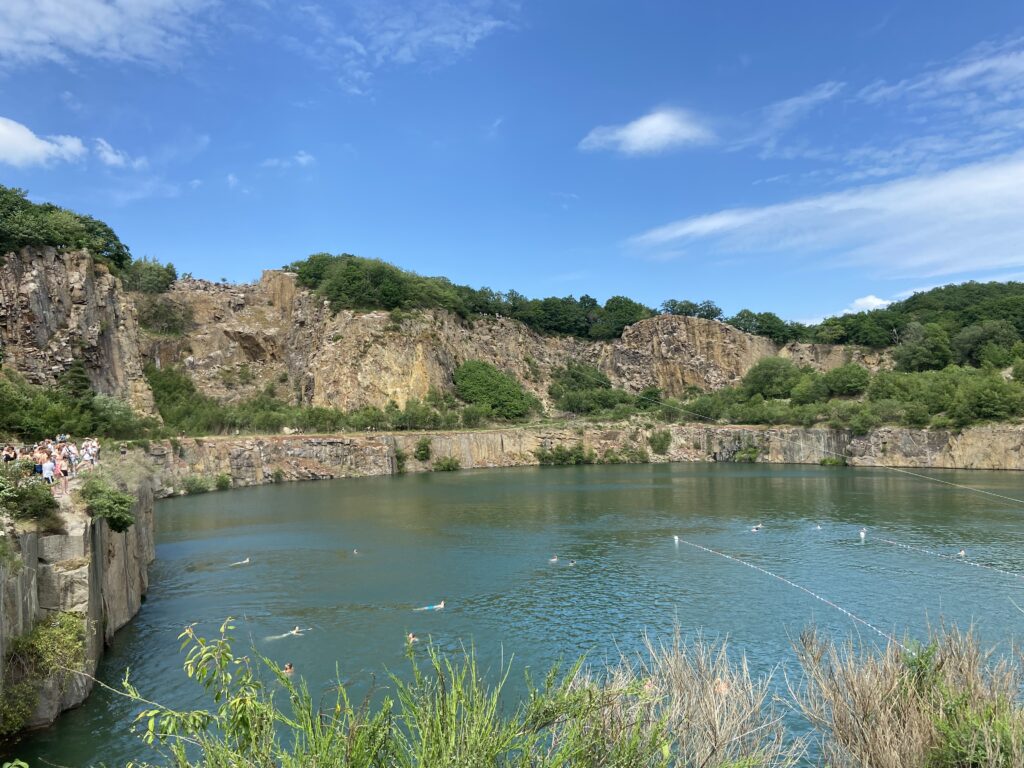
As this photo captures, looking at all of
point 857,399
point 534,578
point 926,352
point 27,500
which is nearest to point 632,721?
point 27,500

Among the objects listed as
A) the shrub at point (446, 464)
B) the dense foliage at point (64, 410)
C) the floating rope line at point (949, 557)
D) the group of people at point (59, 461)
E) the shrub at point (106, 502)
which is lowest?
the floating rope line at point (949, 557)

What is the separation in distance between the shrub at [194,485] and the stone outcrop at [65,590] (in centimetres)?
4796

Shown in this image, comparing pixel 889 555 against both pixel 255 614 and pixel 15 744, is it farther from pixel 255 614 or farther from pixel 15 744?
pixel 15 744

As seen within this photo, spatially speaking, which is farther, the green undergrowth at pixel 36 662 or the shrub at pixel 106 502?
the shrub at pixel 106 502

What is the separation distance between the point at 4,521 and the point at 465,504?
42548 millimetres

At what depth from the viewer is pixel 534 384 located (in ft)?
420

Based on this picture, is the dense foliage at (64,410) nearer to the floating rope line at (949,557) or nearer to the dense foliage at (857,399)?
the floating rope line at (949,557)

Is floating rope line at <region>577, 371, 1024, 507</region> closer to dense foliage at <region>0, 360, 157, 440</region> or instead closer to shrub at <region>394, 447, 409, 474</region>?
shrub at <region>394, 447, 409, 474</region>

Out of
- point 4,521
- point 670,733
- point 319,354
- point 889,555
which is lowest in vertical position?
point 889,555

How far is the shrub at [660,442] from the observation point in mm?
104500

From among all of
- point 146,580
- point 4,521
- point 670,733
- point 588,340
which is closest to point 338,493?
point 146,580

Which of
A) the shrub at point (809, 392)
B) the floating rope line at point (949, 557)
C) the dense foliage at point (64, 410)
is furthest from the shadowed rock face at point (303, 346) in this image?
the floating rope line at point (949, 557)

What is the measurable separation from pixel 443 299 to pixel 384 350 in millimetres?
19732

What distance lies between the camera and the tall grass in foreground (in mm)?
7977
